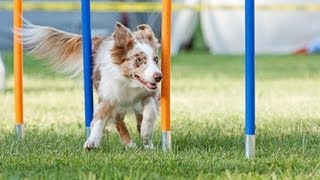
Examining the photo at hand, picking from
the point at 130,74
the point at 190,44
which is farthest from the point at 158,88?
the point at 190,44

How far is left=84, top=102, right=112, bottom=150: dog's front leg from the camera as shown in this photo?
761 centimetres

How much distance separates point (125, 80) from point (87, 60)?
1.15ft

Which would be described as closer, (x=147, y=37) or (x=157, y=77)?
(x=157, y=77)

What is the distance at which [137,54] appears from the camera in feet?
24.8

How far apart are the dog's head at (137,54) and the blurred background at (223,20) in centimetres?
1844

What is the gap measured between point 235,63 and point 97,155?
1611 centimetres

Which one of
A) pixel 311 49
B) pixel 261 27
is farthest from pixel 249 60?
pixel 311 49

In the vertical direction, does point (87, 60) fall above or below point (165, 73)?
above

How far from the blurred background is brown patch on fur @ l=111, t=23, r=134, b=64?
60.5 feet

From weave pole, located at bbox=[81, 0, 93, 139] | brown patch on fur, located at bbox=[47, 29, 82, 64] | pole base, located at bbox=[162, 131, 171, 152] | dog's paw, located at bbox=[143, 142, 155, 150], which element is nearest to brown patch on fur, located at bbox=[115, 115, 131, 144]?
weave pole, located at bbox=[81, 0, 93, 139]

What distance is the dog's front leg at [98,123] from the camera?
25.0ft

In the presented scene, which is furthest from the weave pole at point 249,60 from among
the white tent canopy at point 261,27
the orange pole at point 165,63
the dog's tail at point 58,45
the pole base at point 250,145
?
the white tent canopy at point 261,27

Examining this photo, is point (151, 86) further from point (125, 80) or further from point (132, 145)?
point (132, 145)

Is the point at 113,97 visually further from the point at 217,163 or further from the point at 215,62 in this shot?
the point at 215,62
